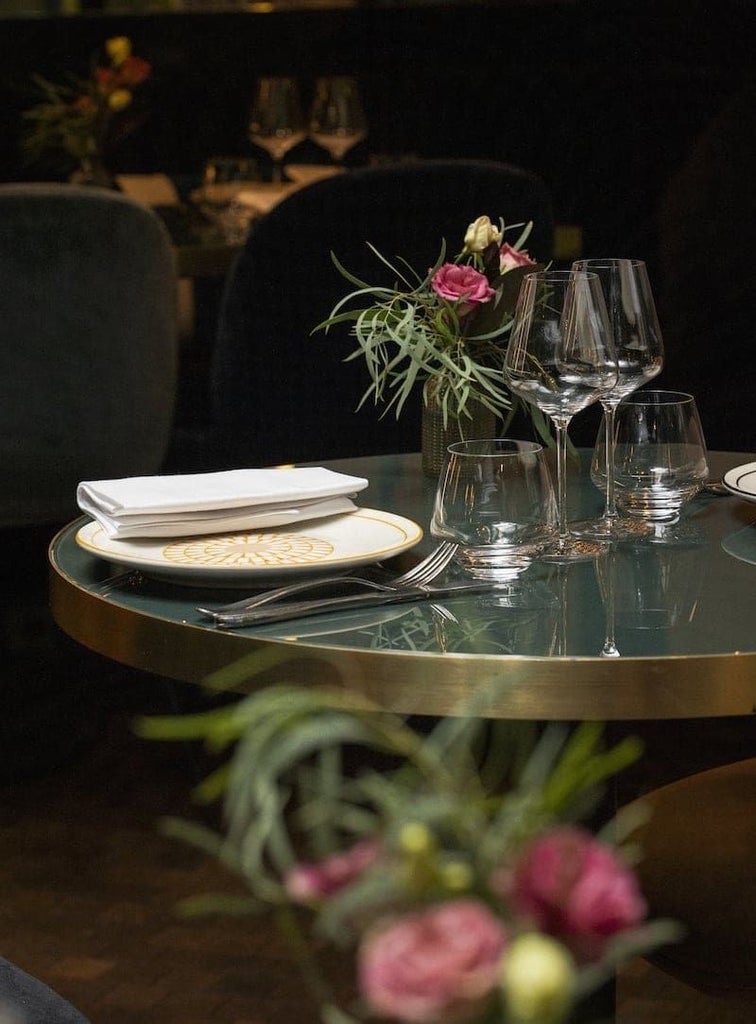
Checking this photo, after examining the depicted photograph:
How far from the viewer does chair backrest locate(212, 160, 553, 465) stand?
7.49 feet

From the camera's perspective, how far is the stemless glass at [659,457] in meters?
1.32

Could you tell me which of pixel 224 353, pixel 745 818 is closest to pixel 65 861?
pixel 224 353

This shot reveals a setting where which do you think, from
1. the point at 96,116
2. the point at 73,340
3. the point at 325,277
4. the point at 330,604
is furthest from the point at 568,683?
the point at 96,116

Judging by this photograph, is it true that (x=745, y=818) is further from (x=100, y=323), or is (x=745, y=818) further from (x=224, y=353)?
(x=100, y=323)

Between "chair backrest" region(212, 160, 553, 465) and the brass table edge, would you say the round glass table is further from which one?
"chair backrest" region(212, 160, 553, 465)

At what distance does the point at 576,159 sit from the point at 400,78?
0.54m

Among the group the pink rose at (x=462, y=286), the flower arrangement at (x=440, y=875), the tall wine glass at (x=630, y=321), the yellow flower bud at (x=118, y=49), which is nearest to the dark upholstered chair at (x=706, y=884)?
the tall wine glass at (x=630, y=321)

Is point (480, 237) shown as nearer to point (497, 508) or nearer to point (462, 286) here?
point (462, 286)

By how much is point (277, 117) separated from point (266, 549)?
2.45 metres

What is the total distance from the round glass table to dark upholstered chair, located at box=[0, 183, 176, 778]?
110 centimetres

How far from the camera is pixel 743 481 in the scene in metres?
1.36

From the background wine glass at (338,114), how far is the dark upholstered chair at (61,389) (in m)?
1.13

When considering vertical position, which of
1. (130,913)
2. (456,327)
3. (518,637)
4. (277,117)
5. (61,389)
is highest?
(277,117)

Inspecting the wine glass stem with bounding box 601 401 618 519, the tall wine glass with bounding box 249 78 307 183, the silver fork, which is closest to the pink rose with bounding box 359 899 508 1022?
the silver fork
